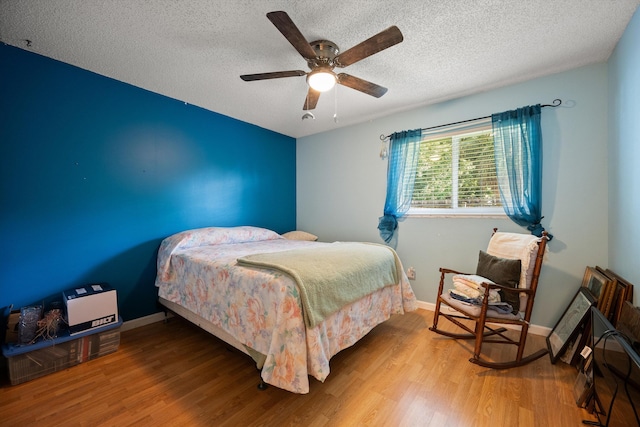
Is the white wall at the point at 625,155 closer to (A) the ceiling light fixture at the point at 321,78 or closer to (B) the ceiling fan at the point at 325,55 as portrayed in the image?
(B) the ceiling fan at the point at 325,55

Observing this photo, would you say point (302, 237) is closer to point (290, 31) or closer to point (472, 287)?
point (472, 287)

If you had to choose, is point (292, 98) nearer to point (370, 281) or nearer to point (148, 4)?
point (148, 4)

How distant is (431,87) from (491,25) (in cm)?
83

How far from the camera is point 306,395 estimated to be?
A: 158cm

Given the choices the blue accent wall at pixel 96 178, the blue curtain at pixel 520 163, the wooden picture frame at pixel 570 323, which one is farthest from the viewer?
the blue curtain at pixel 520 163

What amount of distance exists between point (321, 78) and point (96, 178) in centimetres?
220

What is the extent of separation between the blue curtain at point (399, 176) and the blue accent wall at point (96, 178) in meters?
2.05

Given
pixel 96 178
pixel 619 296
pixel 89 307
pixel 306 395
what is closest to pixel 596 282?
pixel 619 296

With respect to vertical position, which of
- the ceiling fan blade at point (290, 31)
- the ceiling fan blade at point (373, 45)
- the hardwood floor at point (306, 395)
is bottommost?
the hardwood floor at point (306, 395)

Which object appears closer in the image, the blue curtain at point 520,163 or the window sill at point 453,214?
the blue curtain at point 520,163

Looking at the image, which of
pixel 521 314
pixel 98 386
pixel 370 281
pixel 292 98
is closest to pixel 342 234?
pixel 370 281

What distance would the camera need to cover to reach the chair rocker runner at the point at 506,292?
1.85 meters

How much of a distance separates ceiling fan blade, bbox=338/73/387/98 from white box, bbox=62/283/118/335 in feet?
8.31

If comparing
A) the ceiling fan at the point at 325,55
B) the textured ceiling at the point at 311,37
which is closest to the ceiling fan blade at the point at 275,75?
the ceiling fan at the point at 325,55
